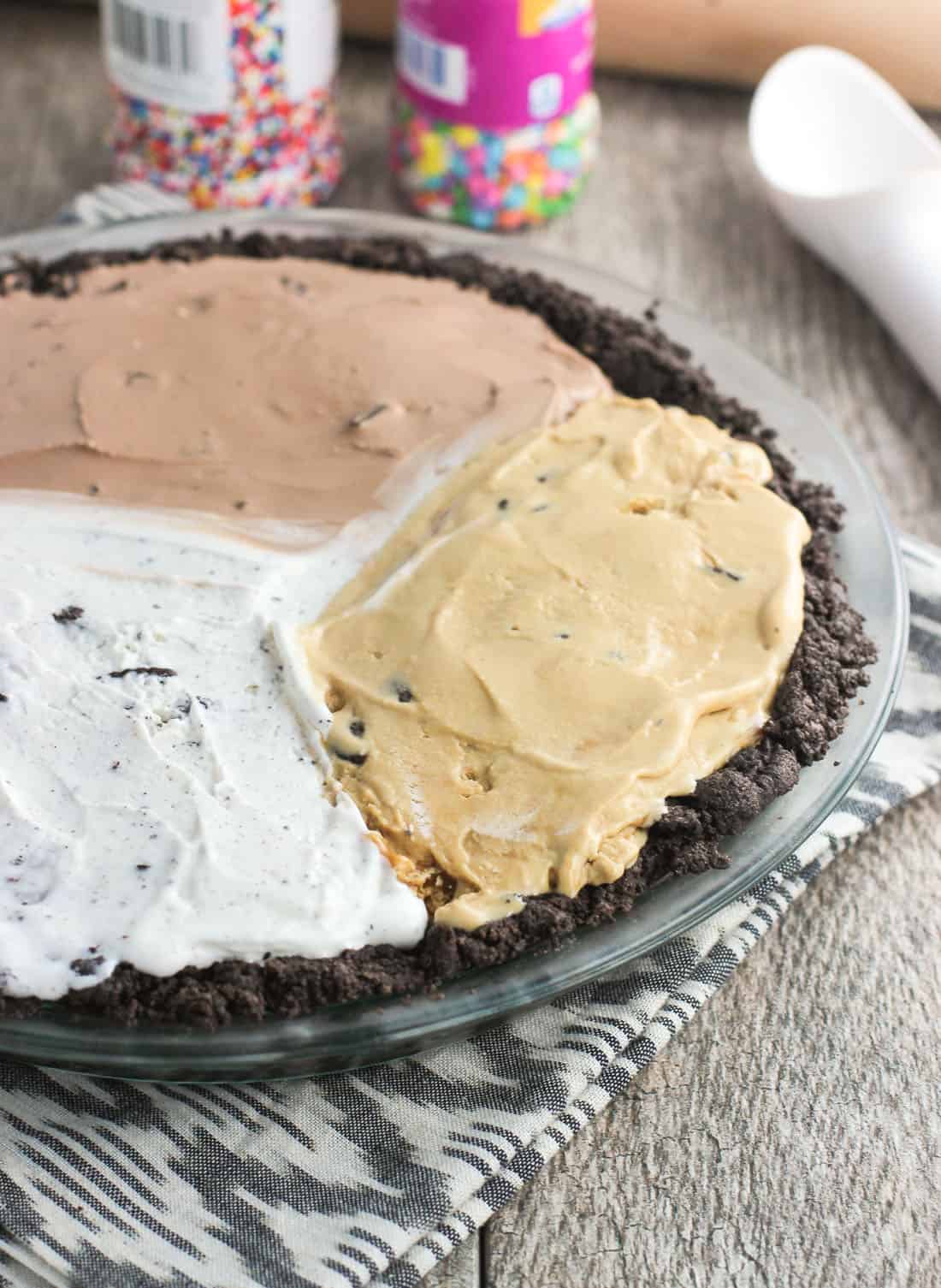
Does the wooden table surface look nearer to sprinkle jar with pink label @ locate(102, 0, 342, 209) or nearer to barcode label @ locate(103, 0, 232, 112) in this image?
sprinkle jar with pink label @ locate(102, 0, 342, 209)

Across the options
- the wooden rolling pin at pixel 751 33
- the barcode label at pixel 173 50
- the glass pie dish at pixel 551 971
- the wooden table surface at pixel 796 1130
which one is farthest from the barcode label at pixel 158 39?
the wooden table surface at pixel 796 1130

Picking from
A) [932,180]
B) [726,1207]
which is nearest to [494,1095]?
[726,1207]

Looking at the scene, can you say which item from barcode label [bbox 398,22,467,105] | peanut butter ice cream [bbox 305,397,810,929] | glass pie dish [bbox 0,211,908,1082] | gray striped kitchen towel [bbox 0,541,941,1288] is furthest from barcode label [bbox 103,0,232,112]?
gray striped kitchen towel [bbox 0,541,941,1288]

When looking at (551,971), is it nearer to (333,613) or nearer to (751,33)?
(333,613)

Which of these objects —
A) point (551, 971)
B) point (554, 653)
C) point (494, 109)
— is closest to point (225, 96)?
point (494, 109)

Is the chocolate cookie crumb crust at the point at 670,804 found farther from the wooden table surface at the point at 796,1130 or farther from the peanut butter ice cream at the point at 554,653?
the wooden table surface at the point at 796,1130
